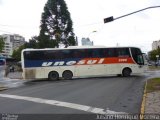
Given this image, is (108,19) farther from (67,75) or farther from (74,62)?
(67,75)

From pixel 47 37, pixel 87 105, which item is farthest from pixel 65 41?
pixel 87 105

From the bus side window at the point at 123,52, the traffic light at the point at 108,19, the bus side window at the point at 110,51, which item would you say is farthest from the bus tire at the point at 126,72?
the traffic light at the point at 108,19

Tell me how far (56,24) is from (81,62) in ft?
151

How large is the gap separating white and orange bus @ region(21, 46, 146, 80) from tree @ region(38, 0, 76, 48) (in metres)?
42.8

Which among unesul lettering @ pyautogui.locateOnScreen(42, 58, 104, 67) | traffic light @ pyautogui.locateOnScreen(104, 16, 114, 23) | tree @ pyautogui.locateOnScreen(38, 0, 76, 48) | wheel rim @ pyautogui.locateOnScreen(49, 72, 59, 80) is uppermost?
tree @ pyautogui.locateOnScreen(38, 0, 76, 48)

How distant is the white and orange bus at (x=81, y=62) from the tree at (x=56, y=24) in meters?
42.8

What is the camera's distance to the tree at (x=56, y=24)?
82312 millimetres

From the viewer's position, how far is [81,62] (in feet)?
126

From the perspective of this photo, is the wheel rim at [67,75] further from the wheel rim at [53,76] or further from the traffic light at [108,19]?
the traffic light at [108,19]

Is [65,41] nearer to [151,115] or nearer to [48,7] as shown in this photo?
[48,7]

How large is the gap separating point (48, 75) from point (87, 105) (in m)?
23.6

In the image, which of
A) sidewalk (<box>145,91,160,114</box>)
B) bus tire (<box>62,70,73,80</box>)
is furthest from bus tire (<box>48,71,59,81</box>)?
sidewalk (<box>145,91,160,114</box>)

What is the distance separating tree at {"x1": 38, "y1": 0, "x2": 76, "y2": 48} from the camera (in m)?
82.3

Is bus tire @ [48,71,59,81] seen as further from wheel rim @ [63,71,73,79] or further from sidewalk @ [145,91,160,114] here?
sidewalk @ [145,91,160,114]
